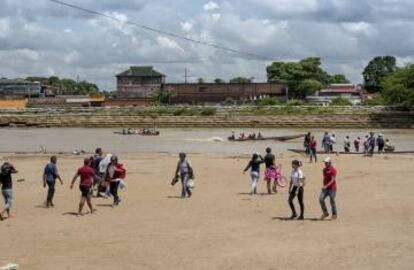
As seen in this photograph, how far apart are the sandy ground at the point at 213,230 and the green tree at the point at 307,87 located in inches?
4975

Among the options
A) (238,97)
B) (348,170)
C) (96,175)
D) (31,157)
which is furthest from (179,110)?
(96,175)

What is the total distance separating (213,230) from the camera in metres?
15.6

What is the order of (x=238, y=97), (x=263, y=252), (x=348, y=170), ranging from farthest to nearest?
(x=238, y=97), (x=348, y=170), (x=263, y=252)

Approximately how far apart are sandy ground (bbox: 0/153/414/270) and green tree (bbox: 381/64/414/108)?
212ft

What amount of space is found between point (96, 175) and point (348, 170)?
477 inches

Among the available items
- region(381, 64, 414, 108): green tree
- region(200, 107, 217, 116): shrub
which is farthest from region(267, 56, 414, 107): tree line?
region(200, 107, 217, 116): shrub

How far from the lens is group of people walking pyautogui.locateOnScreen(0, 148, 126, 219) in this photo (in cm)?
1745

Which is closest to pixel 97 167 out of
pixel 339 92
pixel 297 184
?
pixel 297 184

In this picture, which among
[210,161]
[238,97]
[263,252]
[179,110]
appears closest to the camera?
[263,252]

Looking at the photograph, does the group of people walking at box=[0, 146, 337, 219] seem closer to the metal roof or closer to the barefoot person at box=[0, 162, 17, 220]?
→ the barefoot person at box=[0, 162, 17, 220]

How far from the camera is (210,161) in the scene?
35000mm

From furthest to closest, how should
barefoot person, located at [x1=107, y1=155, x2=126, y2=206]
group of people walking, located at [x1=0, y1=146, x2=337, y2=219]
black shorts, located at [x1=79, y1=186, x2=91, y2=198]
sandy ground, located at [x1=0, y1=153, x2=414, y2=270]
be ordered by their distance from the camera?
barefoot person, located at [x1=107, y1=155, x2=126, y2=206]
black shorts, located at [x1=79, y1=186, x2=91, y2=198]
group of people walking, located at [x1=0, y1=146, x2=337, y2=219]
sandy ground, located at [x1=0, y1=153, x2=414, y2=270]

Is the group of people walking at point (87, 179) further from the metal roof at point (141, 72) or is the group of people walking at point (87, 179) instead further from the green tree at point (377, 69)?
the green tree at point (377, 69)

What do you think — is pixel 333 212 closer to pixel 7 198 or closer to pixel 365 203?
pixel 365 203
